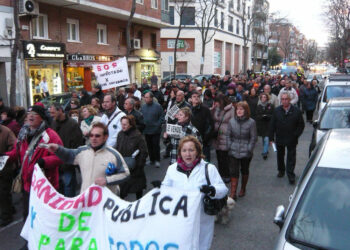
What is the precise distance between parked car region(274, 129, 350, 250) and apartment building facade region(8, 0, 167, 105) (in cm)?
1780

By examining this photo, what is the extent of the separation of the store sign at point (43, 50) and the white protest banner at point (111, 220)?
16020 mm

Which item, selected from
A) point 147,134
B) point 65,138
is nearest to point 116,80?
point 147,134

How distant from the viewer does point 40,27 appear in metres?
20.4

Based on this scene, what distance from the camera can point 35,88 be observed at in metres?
19.8

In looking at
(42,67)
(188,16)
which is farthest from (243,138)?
(188,16)

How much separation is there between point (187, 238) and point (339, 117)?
5.47 meters

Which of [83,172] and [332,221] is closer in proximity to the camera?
[332,221]

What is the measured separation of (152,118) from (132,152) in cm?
350

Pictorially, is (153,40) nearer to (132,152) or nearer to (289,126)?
(289,126)

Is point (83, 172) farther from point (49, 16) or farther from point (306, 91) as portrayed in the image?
point (49, 16)

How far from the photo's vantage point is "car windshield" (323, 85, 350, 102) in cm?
1201

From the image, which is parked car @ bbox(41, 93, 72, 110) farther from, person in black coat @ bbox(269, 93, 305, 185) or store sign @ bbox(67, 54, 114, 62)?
person in black coat @ bbox(269, 93, 305, 185)

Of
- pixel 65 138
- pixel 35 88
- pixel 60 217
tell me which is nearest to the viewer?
pixel 60 217

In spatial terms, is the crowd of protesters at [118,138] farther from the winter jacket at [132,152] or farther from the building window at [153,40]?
the building window at [153,40]
